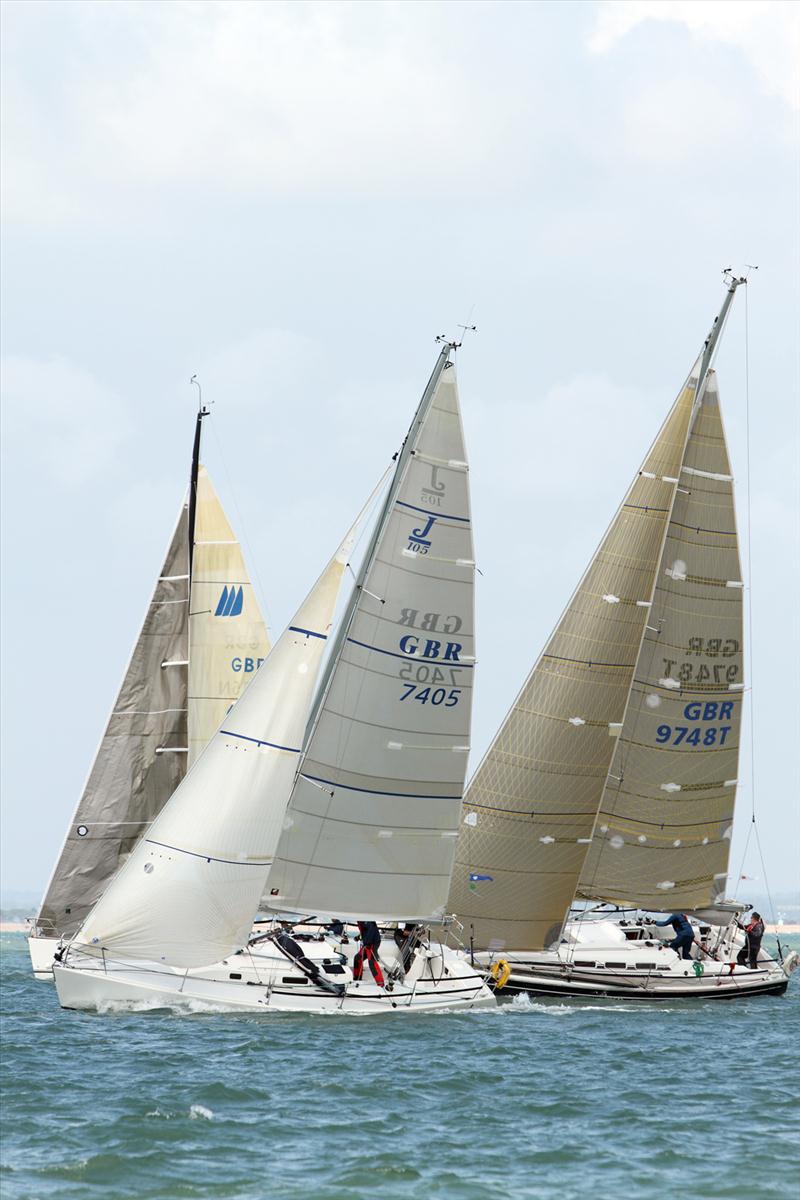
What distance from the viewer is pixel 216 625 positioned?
124 ft

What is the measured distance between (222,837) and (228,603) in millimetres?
11204

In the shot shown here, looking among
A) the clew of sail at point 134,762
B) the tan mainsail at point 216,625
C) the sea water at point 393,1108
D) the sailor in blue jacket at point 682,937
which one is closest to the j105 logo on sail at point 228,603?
the tan mainsail at point 216,625

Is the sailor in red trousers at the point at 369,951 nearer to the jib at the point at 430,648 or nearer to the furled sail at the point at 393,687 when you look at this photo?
the furled sail at the point at 393,687

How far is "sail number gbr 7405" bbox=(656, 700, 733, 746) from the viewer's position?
35.3 meters

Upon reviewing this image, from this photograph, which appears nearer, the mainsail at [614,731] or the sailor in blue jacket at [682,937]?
the mainsail at [614,731]

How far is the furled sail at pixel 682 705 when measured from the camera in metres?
34.9

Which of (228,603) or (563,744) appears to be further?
(228,603)

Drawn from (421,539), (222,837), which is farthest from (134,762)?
(421,539)

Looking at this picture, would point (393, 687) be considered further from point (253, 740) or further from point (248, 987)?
point (248, 987)

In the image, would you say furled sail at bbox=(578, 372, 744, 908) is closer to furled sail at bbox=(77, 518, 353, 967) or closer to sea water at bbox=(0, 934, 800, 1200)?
sea water at bbox=(0, 934, 800, 1200)

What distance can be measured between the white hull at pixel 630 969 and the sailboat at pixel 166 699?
26.5 ft

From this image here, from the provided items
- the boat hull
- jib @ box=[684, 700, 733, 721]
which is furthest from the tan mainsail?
jib @ box=[684, 700, 733, 721]

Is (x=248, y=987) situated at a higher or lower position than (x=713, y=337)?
lower

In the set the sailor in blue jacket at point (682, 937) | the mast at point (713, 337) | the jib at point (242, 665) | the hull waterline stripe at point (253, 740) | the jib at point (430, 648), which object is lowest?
the sailor in blue jacket at point (682, 937)
